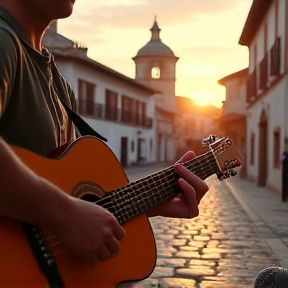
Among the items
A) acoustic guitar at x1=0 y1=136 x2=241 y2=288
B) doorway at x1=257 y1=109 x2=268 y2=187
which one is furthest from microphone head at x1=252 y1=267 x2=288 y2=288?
doorway at x1=257 y1=109 x2=268 y2=187

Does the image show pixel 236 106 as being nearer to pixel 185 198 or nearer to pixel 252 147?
pixel 252 147

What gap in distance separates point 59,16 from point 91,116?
33.4 m

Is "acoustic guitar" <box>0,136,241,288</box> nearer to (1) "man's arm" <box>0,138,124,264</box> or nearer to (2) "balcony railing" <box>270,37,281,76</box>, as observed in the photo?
(1) "man's arm" <box>0,138,124,264</box>

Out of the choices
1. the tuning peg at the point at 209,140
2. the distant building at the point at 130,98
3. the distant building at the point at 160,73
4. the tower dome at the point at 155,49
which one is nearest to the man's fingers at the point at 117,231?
the tuning peg at the point at 209,140

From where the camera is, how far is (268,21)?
19703 millimetres

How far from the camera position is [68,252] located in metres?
1.64

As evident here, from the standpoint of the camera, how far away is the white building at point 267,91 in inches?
655

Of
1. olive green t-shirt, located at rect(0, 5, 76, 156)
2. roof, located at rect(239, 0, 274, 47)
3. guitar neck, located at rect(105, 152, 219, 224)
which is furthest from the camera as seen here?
roof, located at rect(239, 0, 274, 47)

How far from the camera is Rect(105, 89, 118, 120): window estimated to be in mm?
37656

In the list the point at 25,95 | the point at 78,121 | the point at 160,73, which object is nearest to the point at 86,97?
the point at 160,73

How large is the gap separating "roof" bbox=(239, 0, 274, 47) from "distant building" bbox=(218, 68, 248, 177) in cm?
965

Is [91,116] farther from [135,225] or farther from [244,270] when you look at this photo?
[135,225]

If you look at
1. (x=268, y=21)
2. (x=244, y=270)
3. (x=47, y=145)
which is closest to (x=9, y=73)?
(x=47, y=145)

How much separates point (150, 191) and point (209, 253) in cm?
478
